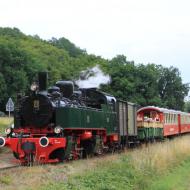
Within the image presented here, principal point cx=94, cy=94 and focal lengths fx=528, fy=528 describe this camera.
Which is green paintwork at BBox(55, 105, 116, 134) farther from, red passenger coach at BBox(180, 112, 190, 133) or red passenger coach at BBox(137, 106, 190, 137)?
red passenger coach at BBox(180, 112, 190, 133)

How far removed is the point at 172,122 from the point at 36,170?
2740cm

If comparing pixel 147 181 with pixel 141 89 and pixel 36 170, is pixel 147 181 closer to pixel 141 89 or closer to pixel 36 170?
pixel 36 170

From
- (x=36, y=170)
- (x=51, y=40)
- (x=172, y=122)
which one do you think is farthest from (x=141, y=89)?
(x=51, y=40)

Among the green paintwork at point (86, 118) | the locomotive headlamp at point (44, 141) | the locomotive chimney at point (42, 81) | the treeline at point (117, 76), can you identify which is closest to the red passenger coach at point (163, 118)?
the green paintwork at point (86, 118)

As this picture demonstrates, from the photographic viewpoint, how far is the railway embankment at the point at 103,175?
12461mm

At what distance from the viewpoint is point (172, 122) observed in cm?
4088

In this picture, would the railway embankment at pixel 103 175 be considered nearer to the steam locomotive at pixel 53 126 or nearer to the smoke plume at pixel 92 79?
the steam locomotive at pixel 53 126

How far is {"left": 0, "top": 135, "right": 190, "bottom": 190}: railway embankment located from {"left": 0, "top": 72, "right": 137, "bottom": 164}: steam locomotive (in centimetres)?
85

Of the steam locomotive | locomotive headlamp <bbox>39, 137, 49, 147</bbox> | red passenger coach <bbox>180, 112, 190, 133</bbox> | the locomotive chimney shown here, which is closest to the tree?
red passenger coach <bbox>180, 112, 190, 133</bbox>

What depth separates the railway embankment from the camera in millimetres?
12461

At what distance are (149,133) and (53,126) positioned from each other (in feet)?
49.0

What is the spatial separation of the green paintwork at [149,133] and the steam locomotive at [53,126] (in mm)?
9268

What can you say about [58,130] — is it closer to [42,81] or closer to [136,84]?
[42,81]

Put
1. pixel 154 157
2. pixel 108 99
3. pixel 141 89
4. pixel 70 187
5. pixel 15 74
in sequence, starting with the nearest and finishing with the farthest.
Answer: pixel 70 187 → pixel 154 157 → pixel 108 99 → pixel 141 89 → pixel 15 74
